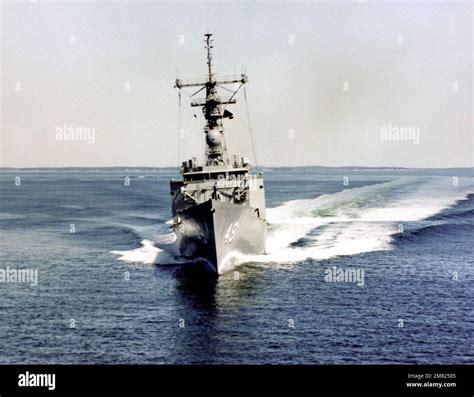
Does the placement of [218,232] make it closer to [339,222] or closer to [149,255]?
[149,255]

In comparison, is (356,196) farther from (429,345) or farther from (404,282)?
(429,345)

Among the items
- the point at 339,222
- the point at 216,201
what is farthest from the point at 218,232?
the point at 339,222

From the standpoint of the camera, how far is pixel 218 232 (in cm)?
2816

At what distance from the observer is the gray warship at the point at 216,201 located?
2866 centimetres

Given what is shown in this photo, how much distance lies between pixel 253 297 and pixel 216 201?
5.59m

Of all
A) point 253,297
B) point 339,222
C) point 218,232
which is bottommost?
point 253,297

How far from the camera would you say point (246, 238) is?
3219 cm

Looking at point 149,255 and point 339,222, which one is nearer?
point 149,255

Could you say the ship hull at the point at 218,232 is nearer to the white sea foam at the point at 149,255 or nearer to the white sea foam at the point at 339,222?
the white sea foam at the point at 339,222

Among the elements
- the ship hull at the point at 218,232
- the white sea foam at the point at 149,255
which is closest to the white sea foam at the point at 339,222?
the white sea foam at the point at 149,255

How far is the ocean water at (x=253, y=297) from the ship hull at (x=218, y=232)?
1.01m
